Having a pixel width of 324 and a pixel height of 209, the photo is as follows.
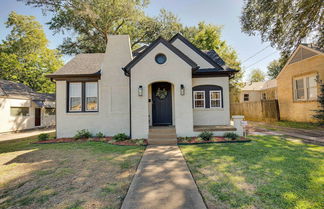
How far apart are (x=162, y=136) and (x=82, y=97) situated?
594 cm

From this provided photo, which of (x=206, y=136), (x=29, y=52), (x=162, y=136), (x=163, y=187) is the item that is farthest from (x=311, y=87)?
(x=29, y=52)

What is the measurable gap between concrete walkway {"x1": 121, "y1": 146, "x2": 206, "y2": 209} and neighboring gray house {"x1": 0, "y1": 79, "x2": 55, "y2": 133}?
15833mm

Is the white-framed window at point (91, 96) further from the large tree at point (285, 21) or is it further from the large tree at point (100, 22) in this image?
the large tree at point (285, 21)

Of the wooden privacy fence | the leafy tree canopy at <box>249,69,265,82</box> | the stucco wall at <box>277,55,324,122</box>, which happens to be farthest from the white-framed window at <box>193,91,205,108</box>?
the leafy tree canopy at <box>249,69,265,82</box>

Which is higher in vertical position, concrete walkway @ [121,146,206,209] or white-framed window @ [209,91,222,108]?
white-framed window @ [209,91,222,108]

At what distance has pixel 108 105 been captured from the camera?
8672mm

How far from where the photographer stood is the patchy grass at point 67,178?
9.12 ft

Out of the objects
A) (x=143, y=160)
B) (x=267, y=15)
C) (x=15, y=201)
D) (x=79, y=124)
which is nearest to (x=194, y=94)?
(x=143, y=160)

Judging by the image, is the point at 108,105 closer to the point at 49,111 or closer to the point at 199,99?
the point at 199,99

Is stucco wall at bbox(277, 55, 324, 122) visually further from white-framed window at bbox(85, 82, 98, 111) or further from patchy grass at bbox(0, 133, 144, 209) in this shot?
white-framed window at bbox(85, 82, 98, 111)

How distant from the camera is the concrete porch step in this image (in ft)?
22.7

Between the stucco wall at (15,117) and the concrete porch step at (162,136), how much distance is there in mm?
14564

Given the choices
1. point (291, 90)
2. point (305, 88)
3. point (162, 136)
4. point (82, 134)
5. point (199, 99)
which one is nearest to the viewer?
point (162, 136)

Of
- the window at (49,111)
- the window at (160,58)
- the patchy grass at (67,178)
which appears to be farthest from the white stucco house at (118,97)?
the window at (49,111)
